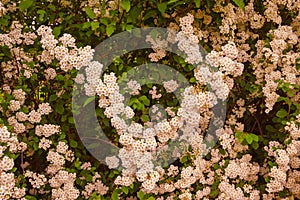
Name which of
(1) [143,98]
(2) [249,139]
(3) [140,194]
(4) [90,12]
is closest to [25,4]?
(4) [90,12]

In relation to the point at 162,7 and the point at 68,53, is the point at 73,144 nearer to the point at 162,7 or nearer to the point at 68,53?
the point at 68,53

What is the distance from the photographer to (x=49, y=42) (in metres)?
2.68

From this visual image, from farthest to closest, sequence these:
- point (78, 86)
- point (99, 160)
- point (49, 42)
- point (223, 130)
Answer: point (223, 130)
point (99, 160)
point (78, 86)
point (49, 42)

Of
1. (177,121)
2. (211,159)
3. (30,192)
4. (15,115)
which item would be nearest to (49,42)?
(15,115)

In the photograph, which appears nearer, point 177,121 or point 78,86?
point 177,121

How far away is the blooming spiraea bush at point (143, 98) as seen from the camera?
275 centimetres

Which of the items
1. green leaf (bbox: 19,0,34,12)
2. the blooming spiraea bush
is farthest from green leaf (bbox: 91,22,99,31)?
green leaf (bbox: 19,0,34,12)

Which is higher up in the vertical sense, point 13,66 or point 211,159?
point 13,66

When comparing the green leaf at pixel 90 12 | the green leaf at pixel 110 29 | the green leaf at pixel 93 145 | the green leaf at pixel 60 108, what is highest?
the green leaf at pixel 90 12

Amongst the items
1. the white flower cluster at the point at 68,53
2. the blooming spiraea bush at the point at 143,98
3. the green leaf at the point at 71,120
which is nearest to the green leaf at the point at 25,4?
the blooming spiraea bush at the point at 143,98

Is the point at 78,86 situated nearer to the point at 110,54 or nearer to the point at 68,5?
the point at 110,54

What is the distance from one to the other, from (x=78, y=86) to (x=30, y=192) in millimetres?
871

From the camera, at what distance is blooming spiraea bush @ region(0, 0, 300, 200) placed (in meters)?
2.75

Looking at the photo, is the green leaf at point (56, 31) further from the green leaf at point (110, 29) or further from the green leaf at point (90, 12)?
the green leaf at point (110, 29)
